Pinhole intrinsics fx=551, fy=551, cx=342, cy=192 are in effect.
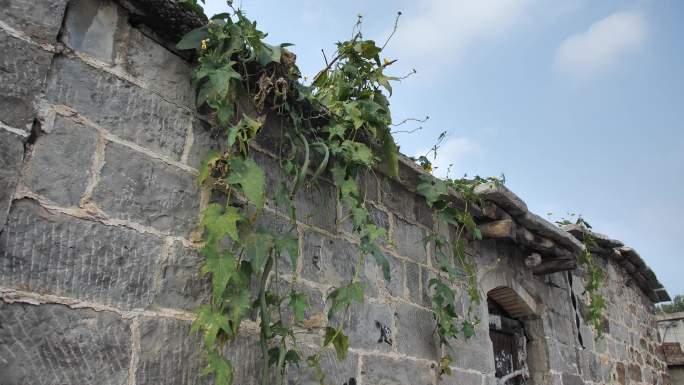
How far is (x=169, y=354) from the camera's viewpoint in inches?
69.4

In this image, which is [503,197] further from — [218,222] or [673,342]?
[673,342]

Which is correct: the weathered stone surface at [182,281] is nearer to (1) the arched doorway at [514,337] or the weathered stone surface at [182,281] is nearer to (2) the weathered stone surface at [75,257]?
(2) the weathered stone surface at [75,257]

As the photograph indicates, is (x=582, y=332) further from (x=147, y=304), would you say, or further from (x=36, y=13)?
(x=36, y=13)

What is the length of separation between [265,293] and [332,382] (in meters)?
0.55

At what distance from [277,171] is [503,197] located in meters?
1.84

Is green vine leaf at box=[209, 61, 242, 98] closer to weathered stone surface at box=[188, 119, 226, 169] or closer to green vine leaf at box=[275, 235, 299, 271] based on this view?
weathered stone surface at box=[188, 119, 226, 169]

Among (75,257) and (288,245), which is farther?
(288,245)

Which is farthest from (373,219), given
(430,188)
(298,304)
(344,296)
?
(298,304)

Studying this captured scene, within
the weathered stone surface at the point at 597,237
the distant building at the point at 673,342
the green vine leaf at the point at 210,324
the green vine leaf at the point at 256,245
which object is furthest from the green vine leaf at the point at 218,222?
the distant building at the point at 673,342

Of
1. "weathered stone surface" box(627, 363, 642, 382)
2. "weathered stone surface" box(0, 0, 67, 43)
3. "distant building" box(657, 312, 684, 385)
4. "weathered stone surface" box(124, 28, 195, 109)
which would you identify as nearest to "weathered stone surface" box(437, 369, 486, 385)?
"weathered stone surface" box(124, 28, 195, 109)

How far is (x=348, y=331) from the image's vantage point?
254 centimetres

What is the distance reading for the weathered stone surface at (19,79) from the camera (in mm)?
1542

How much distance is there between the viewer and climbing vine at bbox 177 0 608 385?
74.1 inches

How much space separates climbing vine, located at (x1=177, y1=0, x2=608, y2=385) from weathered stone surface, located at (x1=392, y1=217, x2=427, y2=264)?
144mm
